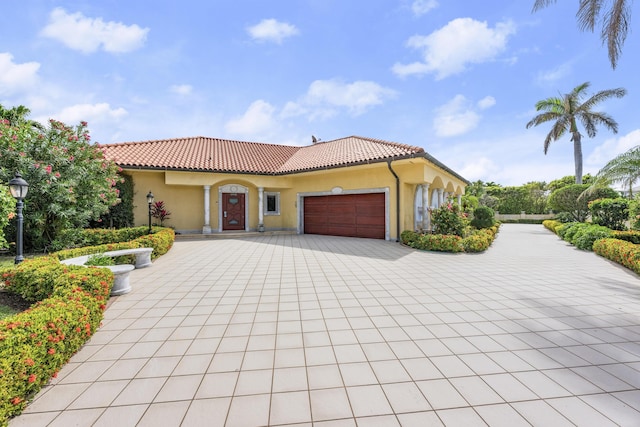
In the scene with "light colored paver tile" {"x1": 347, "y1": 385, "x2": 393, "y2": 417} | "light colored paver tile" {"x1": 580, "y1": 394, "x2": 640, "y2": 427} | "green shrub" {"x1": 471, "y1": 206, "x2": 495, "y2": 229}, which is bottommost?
"light colored paver tile" {"x1": 580, "y1": 394, "x2": 640, "y2": 427}

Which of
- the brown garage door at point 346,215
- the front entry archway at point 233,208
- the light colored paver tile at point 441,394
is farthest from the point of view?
the front entry archway at point 233,208

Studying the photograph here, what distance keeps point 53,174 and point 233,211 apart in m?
8.30

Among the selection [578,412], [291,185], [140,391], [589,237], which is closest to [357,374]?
[578,412]

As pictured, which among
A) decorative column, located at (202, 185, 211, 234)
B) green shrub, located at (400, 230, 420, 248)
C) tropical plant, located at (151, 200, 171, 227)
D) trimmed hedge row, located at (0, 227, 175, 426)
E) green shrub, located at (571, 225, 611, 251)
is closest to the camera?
trimmed hedge row, located at (0, 227, 175, 426)

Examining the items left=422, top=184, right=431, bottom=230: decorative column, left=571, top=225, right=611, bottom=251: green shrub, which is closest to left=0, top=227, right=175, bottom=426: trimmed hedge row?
left=422, top=184, right=431, bottom=230: decorative column

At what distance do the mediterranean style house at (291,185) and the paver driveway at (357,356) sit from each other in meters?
6.76

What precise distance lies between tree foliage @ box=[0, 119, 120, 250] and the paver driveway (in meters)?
4.63

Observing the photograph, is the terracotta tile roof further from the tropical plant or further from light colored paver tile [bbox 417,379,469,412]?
light colored paver tile [bbox 417,379,469,412]

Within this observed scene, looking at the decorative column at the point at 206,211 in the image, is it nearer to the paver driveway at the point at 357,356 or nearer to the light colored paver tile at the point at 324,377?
the paver driveway at the point at 357,356

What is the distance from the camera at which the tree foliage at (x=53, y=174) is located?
25.2ft

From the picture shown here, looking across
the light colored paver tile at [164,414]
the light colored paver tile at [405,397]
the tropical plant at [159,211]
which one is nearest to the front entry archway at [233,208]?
the tropical plant at [159,211]

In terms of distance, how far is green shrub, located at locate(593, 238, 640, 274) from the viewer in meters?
7.15

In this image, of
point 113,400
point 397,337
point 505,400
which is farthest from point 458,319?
point 113,400

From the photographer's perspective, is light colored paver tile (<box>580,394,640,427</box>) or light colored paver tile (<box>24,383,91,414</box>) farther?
light colored paver tile (<box>24,383,91,414</box>)
